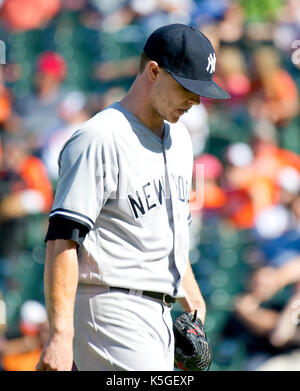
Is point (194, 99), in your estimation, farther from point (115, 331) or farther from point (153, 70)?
point (115, 331)

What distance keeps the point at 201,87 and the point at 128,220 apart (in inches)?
20.4

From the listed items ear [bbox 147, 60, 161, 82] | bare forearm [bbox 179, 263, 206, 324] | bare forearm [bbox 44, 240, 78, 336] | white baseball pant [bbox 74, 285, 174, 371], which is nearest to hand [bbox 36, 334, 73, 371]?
bare forearm [bbox 44, 240, 78, 336]

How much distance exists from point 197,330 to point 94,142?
0.86 metres

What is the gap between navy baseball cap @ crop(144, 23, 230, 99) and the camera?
7.92 feet

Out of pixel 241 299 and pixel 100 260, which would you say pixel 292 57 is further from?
pixel 100 260

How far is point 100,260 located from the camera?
2.37m

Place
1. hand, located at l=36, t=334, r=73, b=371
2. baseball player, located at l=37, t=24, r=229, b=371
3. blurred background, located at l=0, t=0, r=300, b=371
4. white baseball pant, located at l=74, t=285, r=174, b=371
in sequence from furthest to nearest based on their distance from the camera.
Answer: blurred background, located at l=0, t=0, r=300, b=371
white baseball pant, located at l=74, t=285, r=174, b=371
baseball player, located at l=37, t=24, r=229, b=371
hand, located at l=36, t=334, r=73, b=371

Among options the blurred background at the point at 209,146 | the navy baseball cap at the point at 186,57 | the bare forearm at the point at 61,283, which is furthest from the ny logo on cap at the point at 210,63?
the blurred background at the point at 209,146

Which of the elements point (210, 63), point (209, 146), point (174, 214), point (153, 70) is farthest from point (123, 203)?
point (209, 146)

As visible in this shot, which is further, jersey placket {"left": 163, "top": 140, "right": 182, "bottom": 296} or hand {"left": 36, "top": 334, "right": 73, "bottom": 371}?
jersey placket {"left": 163, "top": 140, "right": 182, "bottom": 296}

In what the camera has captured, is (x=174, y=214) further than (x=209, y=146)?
No

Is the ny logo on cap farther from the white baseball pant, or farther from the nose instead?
the white baseball pant

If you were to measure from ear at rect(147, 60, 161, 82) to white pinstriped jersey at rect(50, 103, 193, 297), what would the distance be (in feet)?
0.51

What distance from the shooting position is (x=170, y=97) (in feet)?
8.01
